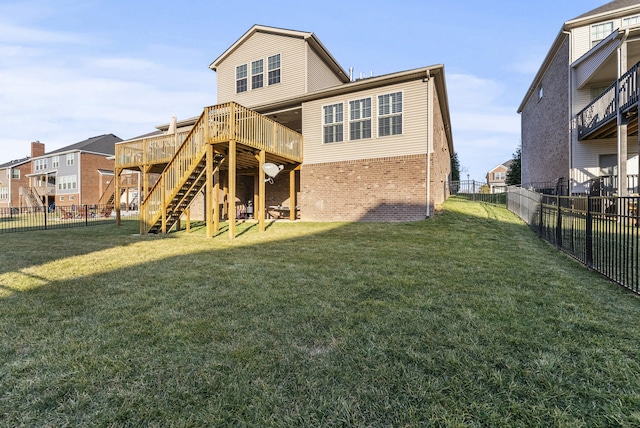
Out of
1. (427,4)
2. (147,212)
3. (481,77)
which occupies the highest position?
(481,77)

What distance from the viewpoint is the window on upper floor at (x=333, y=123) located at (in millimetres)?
12648

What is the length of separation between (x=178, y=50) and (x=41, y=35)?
15.8 ft

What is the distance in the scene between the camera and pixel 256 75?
16.3 m

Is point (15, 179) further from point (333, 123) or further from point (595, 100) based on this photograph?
point (595, 100)

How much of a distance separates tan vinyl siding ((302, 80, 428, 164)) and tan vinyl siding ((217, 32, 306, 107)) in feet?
8.39

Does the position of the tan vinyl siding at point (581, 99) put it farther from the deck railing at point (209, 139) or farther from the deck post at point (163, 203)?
the deck post at point (163, 203)

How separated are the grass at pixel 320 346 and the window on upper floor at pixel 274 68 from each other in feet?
43.3

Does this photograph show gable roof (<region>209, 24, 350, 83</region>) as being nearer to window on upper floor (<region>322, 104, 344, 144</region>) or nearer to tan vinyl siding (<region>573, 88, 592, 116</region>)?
window on upper floor (<region>322, 104, 344, 144</region>)

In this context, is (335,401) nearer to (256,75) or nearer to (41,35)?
(41,35)

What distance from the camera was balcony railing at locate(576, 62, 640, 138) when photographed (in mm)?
9633

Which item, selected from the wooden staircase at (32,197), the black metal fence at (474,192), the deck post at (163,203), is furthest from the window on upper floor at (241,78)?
the wooden staircase at (32,197)

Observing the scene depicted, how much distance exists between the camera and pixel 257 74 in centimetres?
1630

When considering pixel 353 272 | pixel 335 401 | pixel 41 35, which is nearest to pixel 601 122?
pixel 353 272

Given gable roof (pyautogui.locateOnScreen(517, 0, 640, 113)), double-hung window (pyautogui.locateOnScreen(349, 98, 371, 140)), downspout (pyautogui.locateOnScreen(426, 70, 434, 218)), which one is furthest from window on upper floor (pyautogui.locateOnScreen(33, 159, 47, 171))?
gable roof (pyautogui.locateOnScreen(517, 0, 640, 113))
